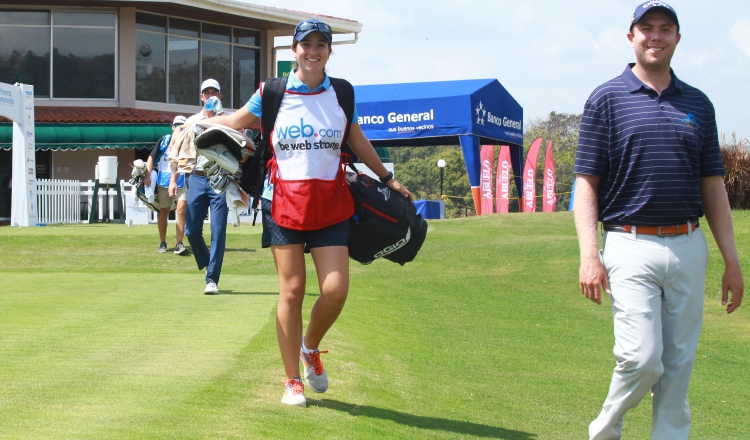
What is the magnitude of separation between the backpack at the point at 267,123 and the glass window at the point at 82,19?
2642 cm

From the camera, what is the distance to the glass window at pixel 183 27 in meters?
31.0

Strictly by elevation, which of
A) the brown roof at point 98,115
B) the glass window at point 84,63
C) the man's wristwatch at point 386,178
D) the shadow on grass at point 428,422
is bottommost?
the shadow on grass at point 428,422

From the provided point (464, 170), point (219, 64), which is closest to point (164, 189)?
point (219, 64)

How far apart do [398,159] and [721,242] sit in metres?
111

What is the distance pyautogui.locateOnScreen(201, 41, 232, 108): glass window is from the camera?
31.8 metres

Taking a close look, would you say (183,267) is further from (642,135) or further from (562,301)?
(642,135)

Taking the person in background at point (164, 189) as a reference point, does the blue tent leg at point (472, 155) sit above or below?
above

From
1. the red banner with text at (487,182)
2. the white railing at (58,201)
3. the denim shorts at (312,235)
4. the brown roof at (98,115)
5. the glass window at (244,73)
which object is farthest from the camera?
the red banner with text at (487,182)

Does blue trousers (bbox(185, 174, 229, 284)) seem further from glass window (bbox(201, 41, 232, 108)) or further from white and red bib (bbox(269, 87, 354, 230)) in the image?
glass window (bbox(201, 41, 232, 108))

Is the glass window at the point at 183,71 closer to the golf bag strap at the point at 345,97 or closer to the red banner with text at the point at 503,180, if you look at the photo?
the red banner with text at the point at 503,180

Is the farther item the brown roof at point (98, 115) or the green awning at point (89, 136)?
the brown roof at point (98, 115)

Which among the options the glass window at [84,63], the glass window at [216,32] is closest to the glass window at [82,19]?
the glass window at [84,63]

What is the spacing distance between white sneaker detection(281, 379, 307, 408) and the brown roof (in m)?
24.2

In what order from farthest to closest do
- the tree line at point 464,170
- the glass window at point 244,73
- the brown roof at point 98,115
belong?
the tree line at point 464,170
the glass window at point 244,73
the brown roof at point 98,115
